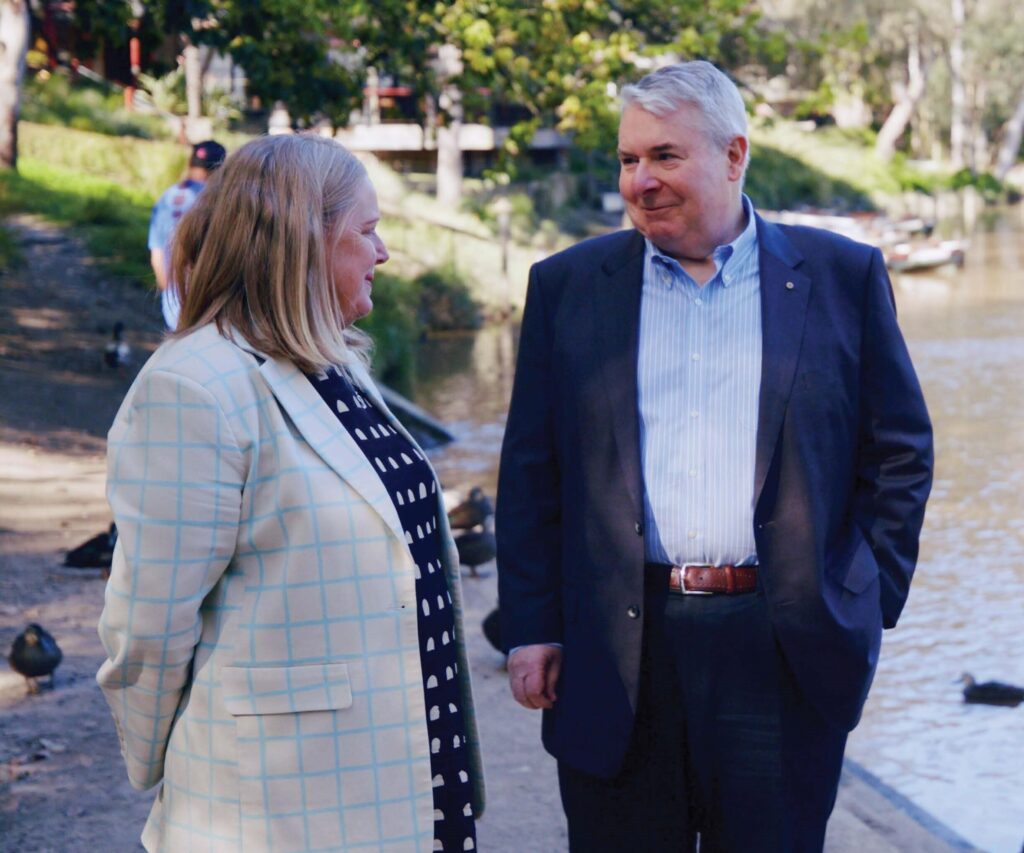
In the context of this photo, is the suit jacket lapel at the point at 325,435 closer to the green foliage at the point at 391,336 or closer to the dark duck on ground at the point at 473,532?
the dark duck on ground at the point at 473,532

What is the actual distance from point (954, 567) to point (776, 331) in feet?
22.7

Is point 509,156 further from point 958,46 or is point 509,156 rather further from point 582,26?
point 958,46

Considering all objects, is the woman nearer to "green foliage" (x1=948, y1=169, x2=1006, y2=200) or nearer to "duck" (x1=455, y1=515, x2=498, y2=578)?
"duck" (x1=455, y1=515, x2=498, y2=578)

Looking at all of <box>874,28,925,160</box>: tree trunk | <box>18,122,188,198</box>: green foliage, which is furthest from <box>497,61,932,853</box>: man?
<box>874,28,925,160</box>: tree trunk

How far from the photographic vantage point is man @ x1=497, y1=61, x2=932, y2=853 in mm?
3105

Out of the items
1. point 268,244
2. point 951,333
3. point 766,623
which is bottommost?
point 951,333

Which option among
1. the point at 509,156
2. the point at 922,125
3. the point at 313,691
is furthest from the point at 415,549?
the point at 922,125

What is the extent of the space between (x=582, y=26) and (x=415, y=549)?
12607 mm

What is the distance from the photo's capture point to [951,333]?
21938 millimetres

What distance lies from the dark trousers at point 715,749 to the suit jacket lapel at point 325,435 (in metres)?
0.79

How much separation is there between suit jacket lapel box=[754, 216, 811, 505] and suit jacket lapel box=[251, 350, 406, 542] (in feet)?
2.85

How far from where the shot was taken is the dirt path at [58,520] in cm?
498

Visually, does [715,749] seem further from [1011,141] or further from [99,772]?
[1011,141]

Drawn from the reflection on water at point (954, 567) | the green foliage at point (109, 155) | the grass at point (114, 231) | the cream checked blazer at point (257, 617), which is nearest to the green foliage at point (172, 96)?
the green foliage at point (109, 155)
